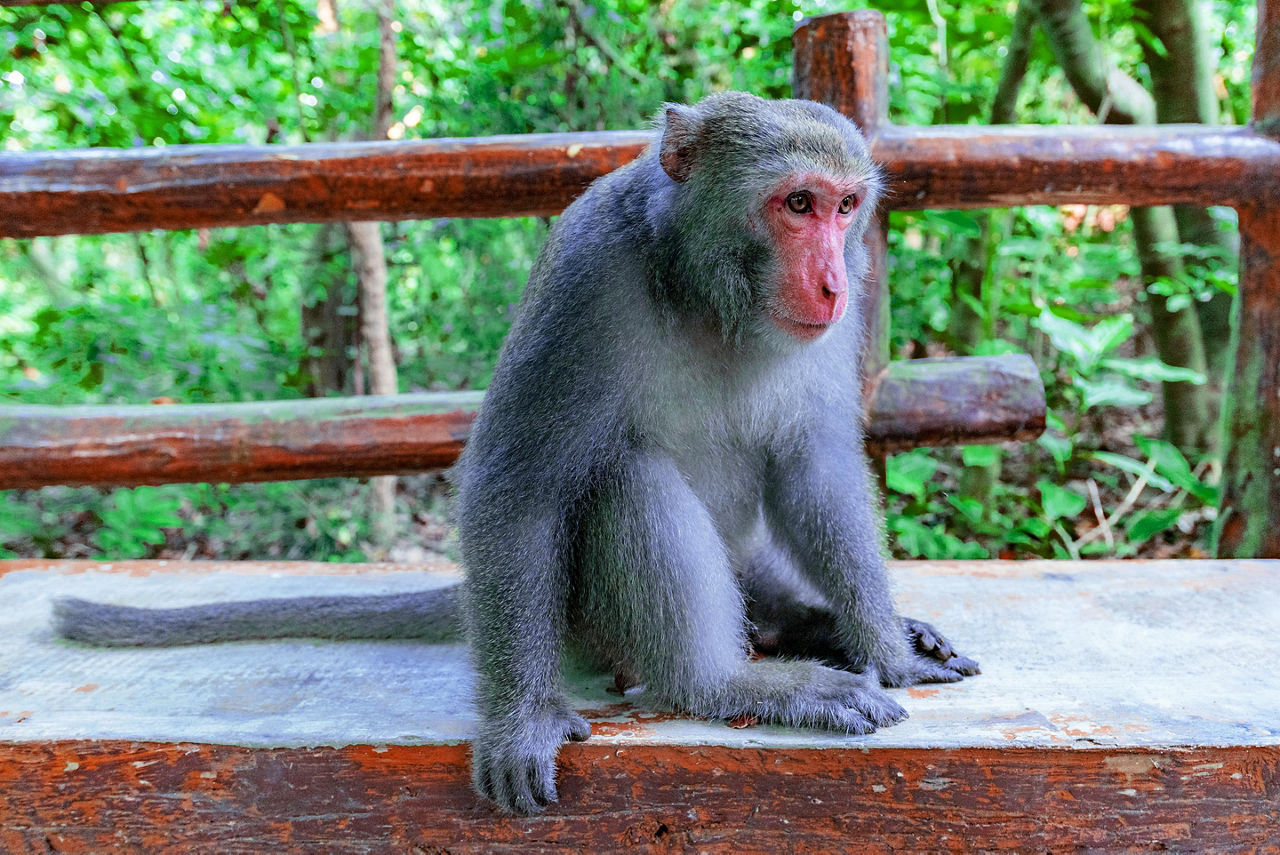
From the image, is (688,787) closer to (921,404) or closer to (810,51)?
(921,404)

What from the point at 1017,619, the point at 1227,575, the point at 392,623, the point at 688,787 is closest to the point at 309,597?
the point at 392,623

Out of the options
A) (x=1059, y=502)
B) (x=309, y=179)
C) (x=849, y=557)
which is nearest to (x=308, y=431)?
(x=309, y=179)

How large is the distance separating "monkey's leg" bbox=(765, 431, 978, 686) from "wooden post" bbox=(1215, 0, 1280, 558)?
1.56m

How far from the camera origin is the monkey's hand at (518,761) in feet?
5.93

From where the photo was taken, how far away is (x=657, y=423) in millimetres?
1981

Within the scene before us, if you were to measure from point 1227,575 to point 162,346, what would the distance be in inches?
179

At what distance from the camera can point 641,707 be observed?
204 cm

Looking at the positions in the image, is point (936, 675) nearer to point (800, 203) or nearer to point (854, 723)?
point (854, 723)

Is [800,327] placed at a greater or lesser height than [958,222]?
lesser

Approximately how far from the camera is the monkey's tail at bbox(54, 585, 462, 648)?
246 cm

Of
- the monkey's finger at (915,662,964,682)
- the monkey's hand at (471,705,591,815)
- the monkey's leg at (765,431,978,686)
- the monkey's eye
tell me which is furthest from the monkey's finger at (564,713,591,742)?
the monkey's eye

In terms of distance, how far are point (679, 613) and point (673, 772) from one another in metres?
0.30

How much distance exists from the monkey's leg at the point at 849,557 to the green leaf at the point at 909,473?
1780 millimetres

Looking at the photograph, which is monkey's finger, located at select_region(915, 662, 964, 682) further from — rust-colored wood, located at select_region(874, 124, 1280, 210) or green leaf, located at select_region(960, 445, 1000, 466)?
green leaf, located at select_region(960, 445, 1000, 466)
